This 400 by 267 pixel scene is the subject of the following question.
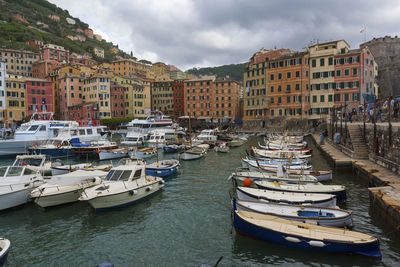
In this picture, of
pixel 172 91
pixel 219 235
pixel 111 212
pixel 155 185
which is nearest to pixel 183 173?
pixel 155 185

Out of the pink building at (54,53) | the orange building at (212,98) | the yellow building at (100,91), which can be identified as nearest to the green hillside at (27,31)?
the pink building at (54,53)

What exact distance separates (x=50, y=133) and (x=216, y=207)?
38306 mm

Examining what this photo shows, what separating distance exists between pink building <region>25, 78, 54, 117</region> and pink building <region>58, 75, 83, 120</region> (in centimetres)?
465

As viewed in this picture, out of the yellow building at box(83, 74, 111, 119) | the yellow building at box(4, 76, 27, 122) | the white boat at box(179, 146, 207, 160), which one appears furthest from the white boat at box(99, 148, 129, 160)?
the yellow building at box(4, 76, 27, 122)

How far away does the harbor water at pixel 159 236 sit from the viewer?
36.3ft

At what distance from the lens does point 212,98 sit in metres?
95.8

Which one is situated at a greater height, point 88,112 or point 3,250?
point 88,112

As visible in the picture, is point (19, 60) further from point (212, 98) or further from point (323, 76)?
point (323, 76)

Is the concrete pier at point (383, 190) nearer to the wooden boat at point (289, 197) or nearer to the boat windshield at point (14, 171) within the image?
the wooden boat at point (289, 197)

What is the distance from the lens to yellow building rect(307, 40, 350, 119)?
69.2 meters

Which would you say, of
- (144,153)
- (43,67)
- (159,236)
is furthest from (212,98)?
(159,236)

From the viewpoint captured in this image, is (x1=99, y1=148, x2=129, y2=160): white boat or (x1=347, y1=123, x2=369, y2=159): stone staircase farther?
(x1=99, y1=148, x2=129, y2=160): white boat

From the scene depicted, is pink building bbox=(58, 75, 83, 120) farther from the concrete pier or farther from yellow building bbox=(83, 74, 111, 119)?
the concrete pier

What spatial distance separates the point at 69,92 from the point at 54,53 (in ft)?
166
